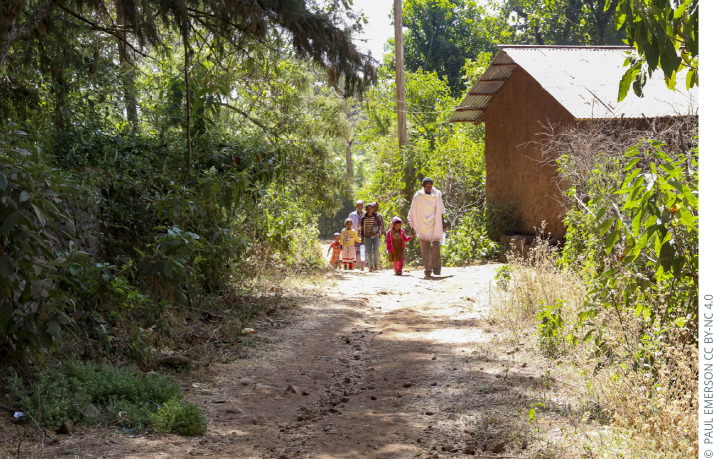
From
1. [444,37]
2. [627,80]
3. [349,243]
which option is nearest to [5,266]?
[627,80]

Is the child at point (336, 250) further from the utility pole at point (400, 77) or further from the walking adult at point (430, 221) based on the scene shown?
the utility pole at point (400, 77)

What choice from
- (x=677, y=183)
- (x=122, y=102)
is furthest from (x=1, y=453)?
(x=122, y=102)

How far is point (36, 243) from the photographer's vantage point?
4363 mm

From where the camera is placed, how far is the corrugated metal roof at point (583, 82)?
13164 millimetres

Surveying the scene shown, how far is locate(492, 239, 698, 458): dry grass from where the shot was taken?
3.68 m

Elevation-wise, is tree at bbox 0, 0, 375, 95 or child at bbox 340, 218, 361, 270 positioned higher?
tree at bbox 0, 0, 375, 95

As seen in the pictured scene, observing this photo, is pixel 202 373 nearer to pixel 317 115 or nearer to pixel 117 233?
pixel 117 233

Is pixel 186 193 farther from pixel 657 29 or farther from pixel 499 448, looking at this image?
pixel 657 29

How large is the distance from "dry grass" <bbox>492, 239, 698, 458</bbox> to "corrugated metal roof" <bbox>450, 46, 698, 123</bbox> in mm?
7402

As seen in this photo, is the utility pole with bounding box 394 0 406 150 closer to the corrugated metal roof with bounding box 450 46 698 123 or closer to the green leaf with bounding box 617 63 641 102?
the corrugated metal roof with bounding box 450 46 698 123

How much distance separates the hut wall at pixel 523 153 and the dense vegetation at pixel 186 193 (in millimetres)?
4631

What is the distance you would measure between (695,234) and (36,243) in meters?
4.08

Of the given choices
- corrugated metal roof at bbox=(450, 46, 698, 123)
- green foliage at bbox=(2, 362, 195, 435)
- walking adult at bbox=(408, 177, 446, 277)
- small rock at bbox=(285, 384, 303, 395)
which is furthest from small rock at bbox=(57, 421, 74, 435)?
corrugated metal roof at bbox=(450, 46, 698, 123)

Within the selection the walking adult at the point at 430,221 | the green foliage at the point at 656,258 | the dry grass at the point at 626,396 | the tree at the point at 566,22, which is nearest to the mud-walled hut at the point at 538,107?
the walking adult at the point at 430,221
